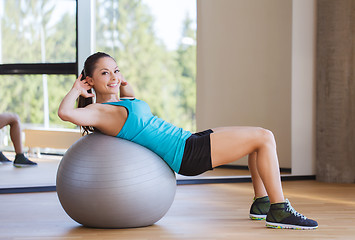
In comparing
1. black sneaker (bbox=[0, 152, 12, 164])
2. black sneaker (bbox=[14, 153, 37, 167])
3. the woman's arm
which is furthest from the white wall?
the woman's arm

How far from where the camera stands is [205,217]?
272cm

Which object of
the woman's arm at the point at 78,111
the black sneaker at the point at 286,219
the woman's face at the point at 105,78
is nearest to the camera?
the woman's arm at the point at 78,111

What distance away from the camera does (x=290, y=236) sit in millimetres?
2229

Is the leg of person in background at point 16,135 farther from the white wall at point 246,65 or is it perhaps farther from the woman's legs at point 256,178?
the woman's legs at point 256,178

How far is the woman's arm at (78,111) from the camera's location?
88.0 inches

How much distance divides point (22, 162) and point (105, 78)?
5.77ft

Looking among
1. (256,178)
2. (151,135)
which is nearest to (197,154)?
(151,135)

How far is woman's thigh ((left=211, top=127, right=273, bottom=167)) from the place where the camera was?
2.41 meters

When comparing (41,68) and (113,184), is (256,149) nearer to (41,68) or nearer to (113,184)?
(113,184)

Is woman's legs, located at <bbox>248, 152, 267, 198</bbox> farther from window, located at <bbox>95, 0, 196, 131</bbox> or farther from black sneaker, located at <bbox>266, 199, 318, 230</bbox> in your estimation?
window, located at <bbox>95, 0, 196, 131</bbox>

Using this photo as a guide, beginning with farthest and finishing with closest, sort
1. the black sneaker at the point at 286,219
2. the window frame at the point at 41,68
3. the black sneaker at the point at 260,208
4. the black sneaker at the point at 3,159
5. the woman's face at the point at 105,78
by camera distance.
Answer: the window frame at the point at 41,68, the black sneaker at the point at 3,159, the black sneaker at the point at 260,208, the woman's face at the point at 105,78, the black sneaker at the point at 286,219

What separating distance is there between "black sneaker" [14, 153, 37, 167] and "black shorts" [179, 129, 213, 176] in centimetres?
191

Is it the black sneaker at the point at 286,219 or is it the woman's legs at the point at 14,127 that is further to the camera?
the woman's legs at the point at 14,127

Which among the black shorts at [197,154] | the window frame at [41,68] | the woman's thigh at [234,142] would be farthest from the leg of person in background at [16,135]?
the woman's thigh at [234,142]
